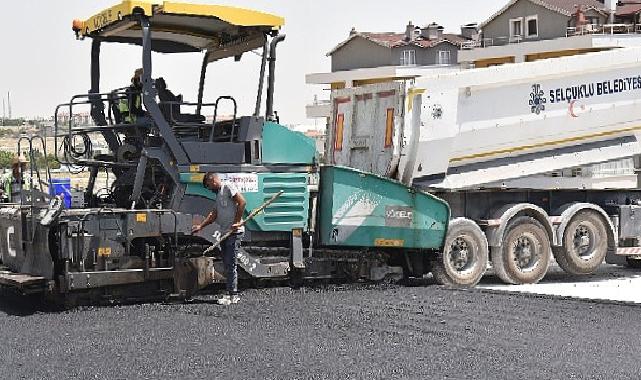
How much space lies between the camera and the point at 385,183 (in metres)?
11.0

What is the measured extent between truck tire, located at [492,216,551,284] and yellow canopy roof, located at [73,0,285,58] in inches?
153

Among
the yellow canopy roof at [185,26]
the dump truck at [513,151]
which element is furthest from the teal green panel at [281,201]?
the yellow canopy roof at [185,26]

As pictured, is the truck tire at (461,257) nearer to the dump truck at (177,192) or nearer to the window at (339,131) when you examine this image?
the dump truck at (177,192)

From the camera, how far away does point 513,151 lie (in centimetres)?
1209

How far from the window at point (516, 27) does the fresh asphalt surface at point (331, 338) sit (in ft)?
142

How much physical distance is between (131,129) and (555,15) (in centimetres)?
4269

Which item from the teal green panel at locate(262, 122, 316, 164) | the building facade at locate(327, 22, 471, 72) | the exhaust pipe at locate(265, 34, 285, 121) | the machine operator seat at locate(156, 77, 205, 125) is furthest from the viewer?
the building facade at locate(327, 22, 471, 72)

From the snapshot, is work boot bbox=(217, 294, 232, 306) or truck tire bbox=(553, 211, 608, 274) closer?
work boot bbox=(217, 294, 232, 306)

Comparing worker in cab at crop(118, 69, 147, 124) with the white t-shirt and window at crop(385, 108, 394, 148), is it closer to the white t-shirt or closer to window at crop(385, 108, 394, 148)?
the white t-shirt

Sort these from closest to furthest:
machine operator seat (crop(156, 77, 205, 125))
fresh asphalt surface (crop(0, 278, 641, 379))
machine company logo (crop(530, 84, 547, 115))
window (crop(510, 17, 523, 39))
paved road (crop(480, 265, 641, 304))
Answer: fresh asphalt surface (crop(0, 278, 641, 379)) < machine operator seat (crop(156, 77, 205, 125)) < paved road (crop(480, 265, 641, 304)) < machine company logo (crop(530, 84, 547, 115)) < window (crop(510, 17, 523, 39))

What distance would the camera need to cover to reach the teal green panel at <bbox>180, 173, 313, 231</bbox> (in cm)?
1019

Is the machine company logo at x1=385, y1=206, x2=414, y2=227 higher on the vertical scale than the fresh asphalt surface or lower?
higher

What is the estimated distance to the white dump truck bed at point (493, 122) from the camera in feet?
37.2

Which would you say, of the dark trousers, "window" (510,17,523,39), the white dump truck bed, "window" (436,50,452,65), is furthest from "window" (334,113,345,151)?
"window" (436,50,452,65)
